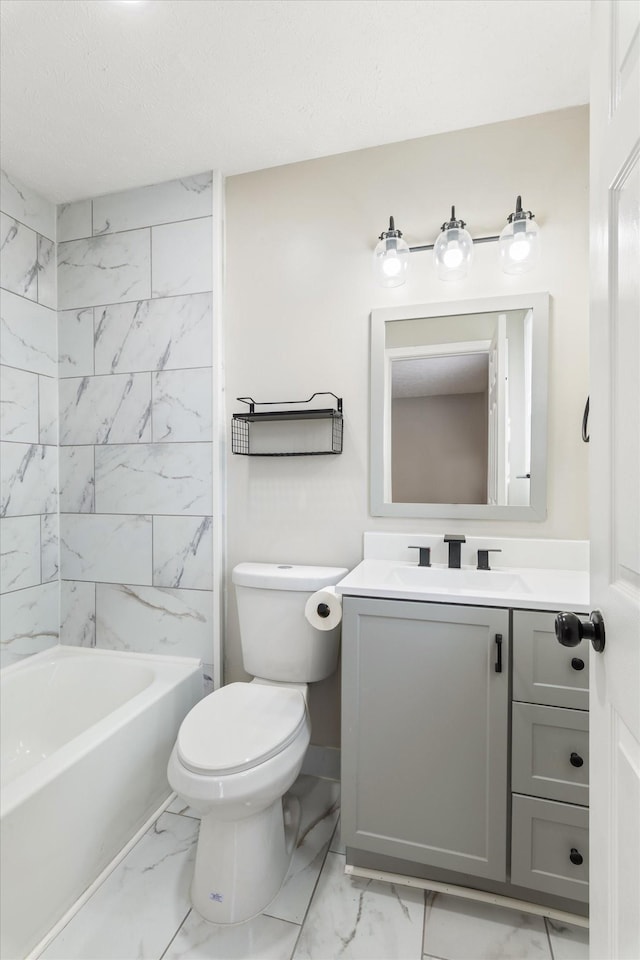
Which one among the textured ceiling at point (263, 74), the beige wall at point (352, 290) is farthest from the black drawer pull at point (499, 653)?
the textured ceiling at point (263, 74)

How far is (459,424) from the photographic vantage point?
5.85ft

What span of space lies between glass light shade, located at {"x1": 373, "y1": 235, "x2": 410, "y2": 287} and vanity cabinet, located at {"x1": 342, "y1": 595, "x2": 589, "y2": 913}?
3.83 ft

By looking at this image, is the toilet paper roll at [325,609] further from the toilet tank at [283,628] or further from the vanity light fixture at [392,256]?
the vanity light fixture at [392,256]

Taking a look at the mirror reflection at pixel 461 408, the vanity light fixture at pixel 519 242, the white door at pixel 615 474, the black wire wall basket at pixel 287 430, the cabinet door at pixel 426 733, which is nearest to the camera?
the white door at pixel 615 474

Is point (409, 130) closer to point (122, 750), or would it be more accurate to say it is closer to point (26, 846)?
point (122, 750)

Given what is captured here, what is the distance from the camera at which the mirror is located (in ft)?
5.63

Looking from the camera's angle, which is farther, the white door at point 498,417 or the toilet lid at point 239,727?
the white door at point 498,417

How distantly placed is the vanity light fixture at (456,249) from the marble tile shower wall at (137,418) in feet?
2.50

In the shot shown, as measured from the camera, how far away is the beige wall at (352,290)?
1693 mm

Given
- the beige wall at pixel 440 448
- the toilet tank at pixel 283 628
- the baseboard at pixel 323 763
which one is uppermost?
the beige wall at pixel 440 448

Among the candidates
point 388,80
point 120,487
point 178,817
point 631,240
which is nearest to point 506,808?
point 178,817

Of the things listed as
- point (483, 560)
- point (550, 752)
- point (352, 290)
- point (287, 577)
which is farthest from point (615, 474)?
point (352, 290)

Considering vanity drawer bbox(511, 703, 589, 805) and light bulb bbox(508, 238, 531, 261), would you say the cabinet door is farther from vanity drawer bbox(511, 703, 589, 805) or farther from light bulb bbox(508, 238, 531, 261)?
light bulb bbox(508, 238, 531, 261)

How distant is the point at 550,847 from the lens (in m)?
1.28
